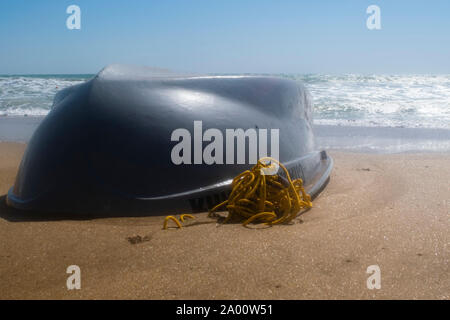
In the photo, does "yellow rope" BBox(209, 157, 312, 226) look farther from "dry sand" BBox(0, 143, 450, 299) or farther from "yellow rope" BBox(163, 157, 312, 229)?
"dry sand" BBox(0, 143, 450, 299)

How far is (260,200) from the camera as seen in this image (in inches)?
115

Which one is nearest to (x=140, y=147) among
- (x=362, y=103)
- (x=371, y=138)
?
(x=371, y=138)

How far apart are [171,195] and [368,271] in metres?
1.30

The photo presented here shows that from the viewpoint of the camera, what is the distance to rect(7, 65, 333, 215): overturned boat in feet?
9.15

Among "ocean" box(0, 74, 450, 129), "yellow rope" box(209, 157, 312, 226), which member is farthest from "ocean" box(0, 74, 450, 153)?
"yellow rope" box(209, 157, 312, 226)

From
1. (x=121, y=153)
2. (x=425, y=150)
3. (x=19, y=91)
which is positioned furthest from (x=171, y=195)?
(x=19, y=91)

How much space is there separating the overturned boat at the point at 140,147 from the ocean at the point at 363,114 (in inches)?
161

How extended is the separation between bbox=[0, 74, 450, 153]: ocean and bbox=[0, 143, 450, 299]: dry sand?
4.04m

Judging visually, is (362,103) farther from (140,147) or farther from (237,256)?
(237,256)

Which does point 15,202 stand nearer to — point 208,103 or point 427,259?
point 208,103

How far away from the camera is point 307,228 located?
9.36 feet

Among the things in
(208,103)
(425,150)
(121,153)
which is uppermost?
(208,103)
